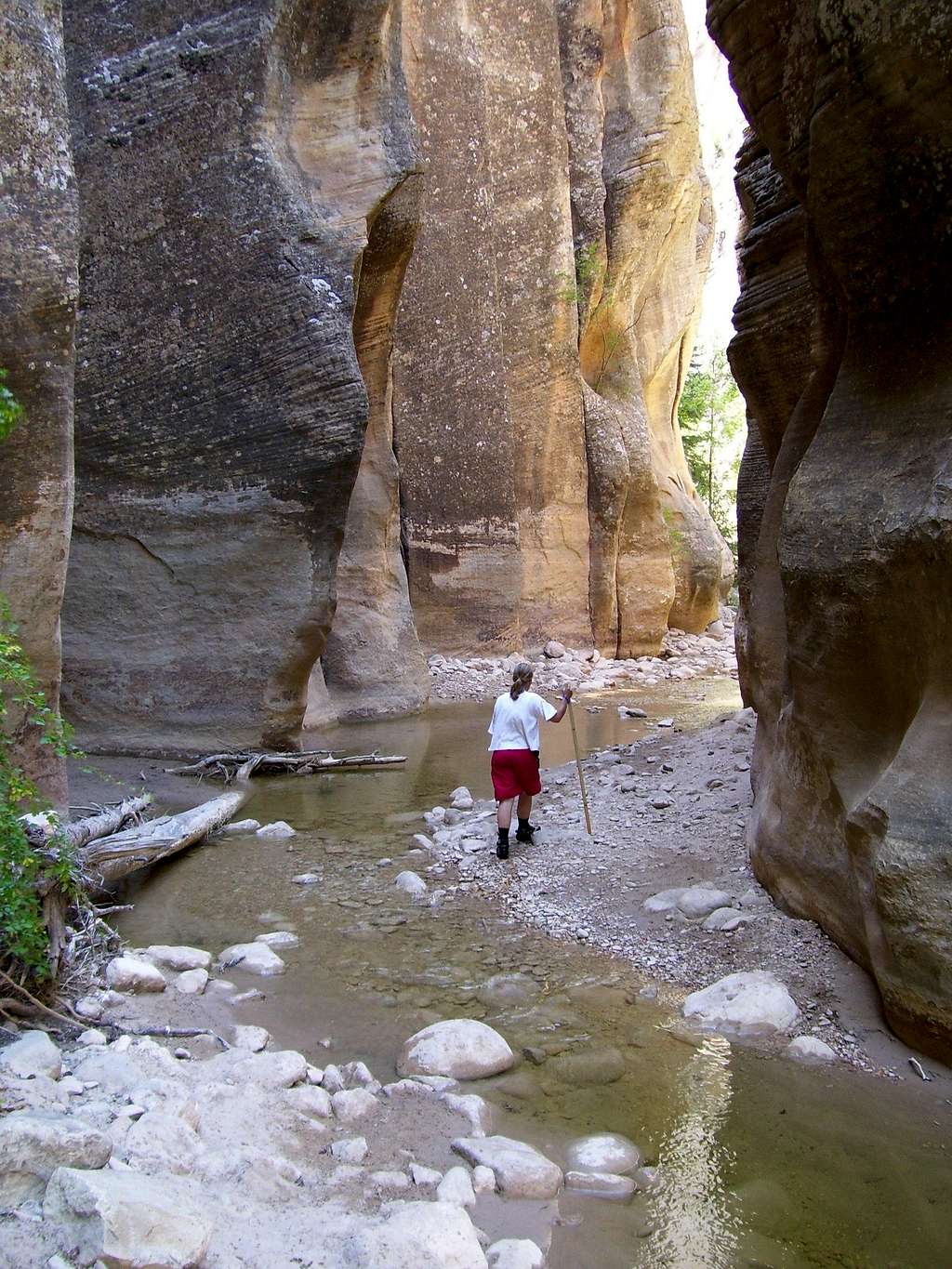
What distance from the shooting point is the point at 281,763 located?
802 cm

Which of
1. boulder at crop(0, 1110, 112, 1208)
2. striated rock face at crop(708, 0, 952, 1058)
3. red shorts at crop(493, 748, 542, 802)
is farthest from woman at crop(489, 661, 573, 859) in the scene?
boulder at crop(0, 1110, 112, 1208)

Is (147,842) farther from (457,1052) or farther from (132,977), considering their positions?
(457,1052)

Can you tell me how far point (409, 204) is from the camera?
972 cm

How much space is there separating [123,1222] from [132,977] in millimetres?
1859

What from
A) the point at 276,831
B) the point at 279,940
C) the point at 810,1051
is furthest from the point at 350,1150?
the point at 276,831

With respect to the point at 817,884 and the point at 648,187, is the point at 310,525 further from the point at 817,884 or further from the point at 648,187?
the point at 648,187

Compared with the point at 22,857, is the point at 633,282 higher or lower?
higher

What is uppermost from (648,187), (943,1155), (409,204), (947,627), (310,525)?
(648,187)

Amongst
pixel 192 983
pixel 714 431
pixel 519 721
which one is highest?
pixel 714 431

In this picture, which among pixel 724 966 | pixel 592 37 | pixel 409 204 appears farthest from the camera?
pixel 592 37

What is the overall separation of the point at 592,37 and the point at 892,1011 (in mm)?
17912

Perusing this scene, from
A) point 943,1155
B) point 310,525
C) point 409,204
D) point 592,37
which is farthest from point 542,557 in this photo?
point 943,1155

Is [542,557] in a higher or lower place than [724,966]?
higher

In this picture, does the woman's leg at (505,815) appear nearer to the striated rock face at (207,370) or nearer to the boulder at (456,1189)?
the striated rock face at (207,370)
